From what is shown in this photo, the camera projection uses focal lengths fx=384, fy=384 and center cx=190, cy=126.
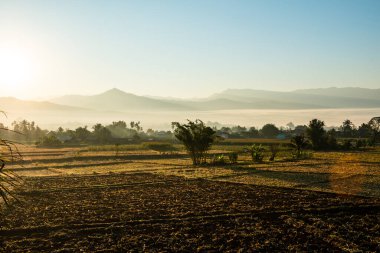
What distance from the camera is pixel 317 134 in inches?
2906

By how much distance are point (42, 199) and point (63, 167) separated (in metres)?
25.1

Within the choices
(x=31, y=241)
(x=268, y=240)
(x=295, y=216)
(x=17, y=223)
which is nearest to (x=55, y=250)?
(x=31, y=241)

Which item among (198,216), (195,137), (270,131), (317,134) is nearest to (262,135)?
(270,131)

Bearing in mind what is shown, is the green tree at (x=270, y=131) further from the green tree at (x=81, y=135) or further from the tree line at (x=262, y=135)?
the green tree at (x=81, y=135)

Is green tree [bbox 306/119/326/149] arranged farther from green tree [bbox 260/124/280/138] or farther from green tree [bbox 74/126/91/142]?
green tree [bbox 260/124/280/138]

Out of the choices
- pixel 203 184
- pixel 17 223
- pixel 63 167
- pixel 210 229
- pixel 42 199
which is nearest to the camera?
pixel 210 229

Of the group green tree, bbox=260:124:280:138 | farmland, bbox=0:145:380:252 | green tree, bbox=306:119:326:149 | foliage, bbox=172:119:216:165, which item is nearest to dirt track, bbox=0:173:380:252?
farmland, bbox=0:145:380:252

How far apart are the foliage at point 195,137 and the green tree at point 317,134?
3197 centimetres

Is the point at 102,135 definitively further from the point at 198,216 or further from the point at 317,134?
the point at 198,216

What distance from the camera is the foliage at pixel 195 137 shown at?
48.2 meters

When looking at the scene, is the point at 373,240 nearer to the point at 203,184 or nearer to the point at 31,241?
the point at 31,241

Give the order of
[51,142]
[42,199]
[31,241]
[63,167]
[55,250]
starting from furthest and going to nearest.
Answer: [51,142], [63,167], [42,199], [31,241], [55,250]

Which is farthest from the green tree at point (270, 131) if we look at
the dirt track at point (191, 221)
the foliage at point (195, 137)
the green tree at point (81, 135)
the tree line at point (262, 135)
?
the dirt track at point (191, 221)

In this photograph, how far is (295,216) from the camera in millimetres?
17859
